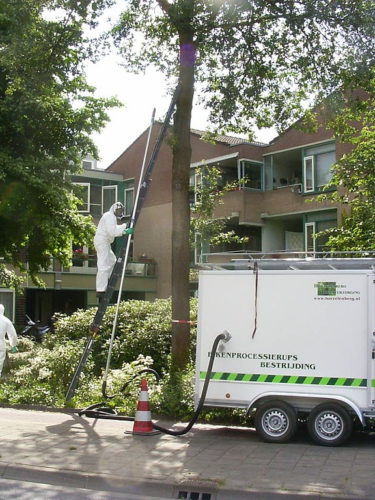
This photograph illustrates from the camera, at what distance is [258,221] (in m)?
32.0

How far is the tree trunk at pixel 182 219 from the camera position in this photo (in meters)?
11.9

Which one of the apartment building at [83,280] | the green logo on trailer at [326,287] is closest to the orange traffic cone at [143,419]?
the green logo on trailer at [326,287]

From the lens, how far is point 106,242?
11773 millimetres

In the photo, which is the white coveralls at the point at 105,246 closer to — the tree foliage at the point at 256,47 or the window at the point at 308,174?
the tree foliage at the point at 256,47

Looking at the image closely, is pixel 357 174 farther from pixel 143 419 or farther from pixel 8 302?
pixel 8 302

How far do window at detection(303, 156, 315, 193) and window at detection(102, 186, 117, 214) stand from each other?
14.9m

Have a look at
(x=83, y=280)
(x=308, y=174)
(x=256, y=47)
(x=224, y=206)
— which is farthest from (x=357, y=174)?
(x=83, y=280)

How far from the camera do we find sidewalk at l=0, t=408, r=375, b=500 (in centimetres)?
637

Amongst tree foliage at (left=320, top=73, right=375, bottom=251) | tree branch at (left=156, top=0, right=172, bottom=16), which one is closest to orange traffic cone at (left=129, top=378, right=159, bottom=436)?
tree foliage at (left=320, top=73, right=375, bottom=251)

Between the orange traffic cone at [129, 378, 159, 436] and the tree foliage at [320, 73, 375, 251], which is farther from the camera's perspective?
the tree foliage at [320, 73, 375, 251]

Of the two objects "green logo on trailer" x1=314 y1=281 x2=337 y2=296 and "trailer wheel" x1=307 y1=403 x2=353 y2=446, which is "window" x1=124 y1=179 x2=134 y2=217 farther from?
"trailer wheel" x1=307 y1=403 x2=353 y2=446

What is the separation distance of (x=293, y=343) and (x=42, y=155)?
12792mm

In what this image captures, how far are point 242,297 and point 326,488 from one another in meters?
3.17

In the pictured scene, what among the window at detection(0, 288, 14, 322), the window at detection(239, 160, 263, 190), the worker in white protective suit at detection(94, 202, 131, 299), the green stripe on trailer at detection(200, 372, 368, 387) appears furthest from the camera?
the window at detection(0, 288, 14, 322)
